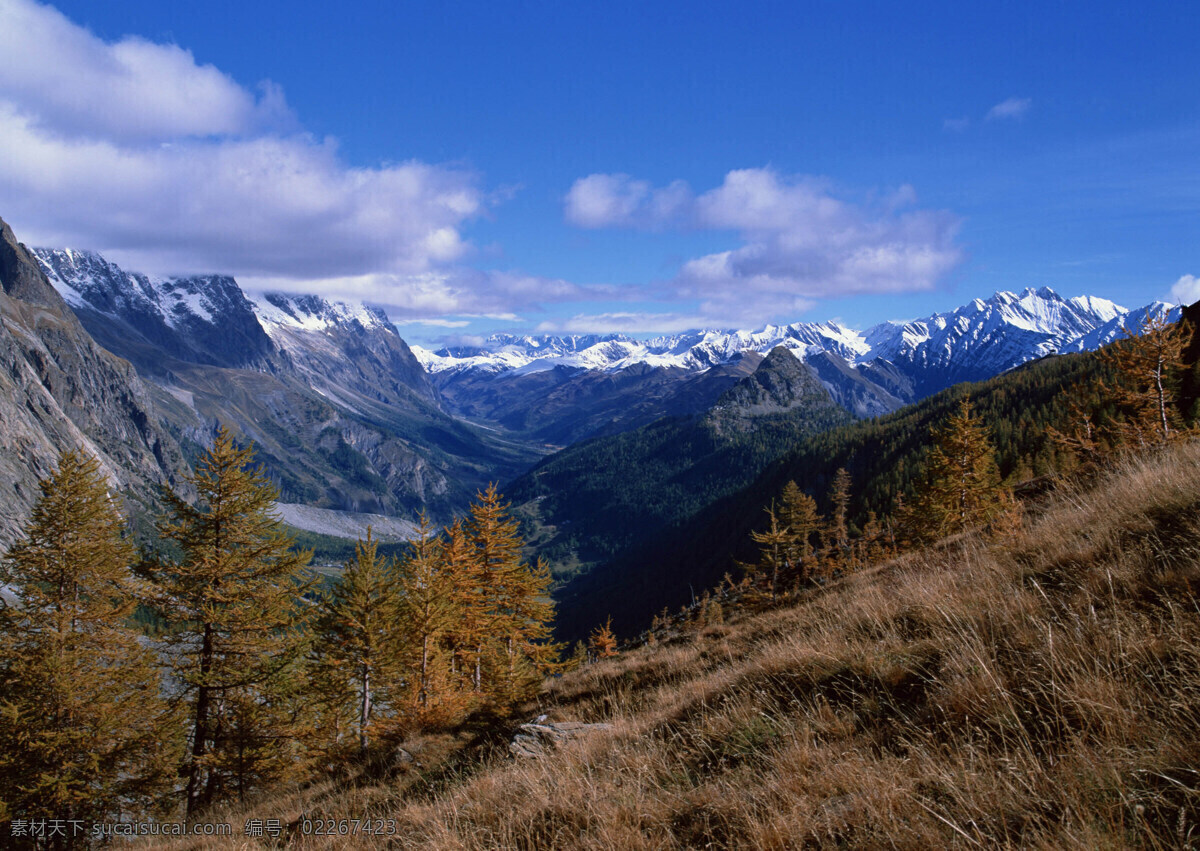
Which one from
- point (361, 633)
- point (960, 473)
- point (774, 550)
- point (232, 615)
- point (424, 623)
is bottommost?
point (774, 550)

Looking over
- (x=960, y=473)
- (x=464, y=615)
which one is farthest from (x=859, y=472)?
(x=464, y=615)

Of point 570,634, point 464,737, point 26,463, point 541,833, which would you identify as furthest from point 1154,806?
point 26,463

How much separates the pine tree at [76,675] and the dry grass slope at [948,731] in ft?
51.2

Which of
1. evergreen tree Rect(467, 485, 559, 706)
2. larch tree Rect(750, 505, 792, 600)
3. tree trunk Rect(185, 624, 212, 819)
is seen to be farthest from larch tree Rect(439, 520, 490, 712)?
larch tree Rect(750, 505, 792, 600)

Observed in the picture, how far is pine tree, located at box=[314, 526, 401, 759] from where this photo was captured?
23188 mm

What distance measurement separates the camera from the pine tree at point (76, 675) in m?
17.2

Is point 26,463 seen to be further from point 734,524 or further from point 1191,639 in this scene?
point 1191,639

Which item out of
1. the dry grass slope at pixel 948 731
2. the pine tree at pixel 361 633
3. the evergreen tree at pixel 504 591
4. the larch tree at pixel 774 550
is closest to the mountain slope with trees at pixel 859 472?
the larch tree at pixel 774 550

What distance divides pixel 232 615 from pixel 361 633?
647 centimetres

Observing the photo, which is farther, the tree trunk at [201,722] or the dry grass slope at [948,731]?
the tree trunk at [201,722]

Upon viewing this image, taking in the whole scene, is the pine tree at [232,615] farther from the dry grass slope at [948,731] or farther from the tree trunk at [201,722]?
the dry grass slope at [948,731]

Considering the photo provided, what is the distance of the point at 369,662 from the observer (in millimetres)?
22781

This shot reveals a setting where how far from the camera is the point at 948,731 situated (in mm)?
3863

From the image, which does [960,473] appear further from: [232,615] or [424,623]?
[232,615]
